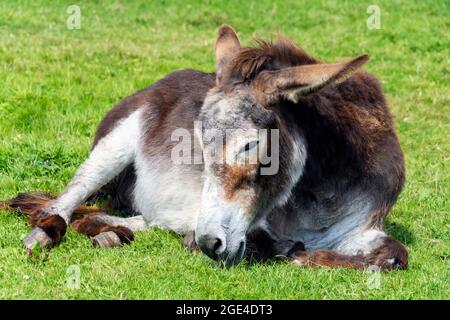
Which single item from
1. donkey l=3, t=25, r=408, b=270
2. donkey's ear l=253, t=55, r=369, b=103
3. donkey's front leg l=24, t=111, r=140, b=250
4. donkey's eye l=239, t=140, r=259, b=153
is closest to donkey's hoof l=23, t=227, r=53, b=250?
donkey l=3, t=25, r=408, b=270

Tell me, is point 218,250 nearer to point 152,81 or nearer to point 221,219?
point 221,219

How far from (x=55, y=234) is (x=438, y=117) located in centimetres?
651

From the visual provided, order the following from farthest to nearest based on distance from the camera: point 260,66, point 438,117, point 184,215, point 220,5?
point 220,5
point 438,117
point 184,215
point 260,66

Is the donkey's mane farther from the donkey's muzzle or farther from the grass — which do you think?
the grass

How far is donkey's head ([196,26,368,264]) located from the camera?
5441 mm

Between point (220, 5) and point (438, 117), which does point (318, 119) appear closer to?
point (438, 117)

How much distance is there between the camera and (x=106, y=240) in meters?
6.23

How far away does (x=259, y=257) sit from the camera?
6.04 m

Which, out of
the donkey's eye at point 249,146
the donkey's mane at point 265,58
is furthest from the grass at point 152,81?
the donkey's mane at point 265,58

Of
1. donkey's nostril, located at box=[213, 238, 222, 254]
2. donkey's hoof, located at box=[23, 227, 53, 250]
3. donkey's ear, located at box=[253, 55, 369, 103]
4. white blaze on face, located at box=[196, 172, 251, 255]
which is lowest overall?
donkey's hoof, located at box=[23, 227, 53, 250]

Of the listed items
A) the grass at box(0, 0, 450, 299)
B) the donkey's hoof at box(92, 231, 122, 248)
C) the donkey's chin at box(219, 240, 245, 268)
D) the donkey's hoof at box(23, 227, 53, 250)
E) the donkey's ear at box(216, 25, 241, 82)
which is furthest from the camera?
the donkey's ear at box(216, 25, 241, 82)

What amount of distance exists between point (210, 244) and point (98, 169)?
2.11 meters

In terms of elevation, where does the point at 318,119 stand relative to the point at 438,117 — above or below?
above

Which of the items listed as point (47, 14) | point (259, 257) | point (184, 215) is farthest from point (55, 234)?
point (47, 14)
